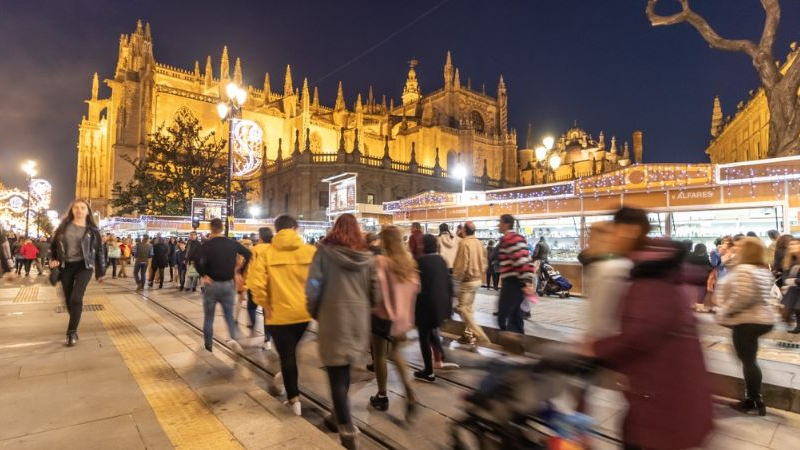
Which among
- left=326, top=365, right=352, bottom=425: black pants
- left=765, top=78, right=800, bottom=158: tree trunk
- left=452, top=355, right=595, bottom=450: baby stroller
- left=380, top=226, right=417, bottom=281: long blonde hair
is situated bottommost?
left=326, top=365, right=352, bottom=425: black pants

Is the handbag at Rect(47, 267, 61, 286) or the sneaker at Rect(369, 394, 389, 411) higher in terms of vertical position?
the handbag at Rect(47, 267, 61, 286)

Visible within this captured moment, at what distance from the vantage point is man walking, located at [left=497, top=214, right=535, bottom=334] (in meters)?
5.85

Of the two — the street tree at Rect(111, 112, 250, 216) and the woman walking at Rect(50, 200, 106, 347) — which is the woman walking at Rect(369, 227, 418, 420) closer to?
the woman walking at Rect(50, 200, 106, 347)

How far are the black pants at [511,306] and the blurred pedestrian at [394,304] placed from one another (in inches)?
96.1

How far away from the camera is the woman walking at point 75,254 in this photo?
5.89 meters

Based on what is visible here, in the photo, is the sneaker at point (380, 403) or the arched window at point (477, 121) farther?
the arched window at point (477, 121)

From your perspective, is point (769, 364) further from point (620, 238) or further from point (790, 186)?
point (790, 186)

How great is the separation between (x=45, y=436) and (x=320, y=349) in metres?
2.29

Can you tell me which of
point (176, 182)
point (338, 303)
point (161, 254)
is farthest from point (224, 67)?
point (338, 303)

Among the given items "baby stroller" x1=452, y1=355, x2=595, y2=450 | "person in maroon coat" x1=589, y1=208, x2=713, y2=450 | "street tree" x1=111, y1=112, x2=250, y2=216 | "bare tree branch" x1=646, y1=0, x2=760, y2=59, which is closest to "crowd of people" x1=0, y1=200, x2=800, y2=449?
"person in maroon coat" x1=589, y1=208, x2=713, y2=450

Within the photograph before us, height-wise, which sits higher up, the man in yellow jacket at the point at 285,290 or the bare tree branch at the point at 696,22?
the bare tree branch at the point at 696,22

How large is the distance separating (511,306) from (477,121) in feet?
185

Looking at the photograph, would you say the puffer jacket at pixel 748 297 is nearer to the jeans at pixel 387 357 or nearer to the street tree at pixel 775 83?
the jeans at pixel 387 357

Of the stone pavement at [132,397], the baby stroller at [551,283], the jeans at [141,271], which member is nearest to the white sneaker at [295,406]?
the stone pavement at [132,397]
